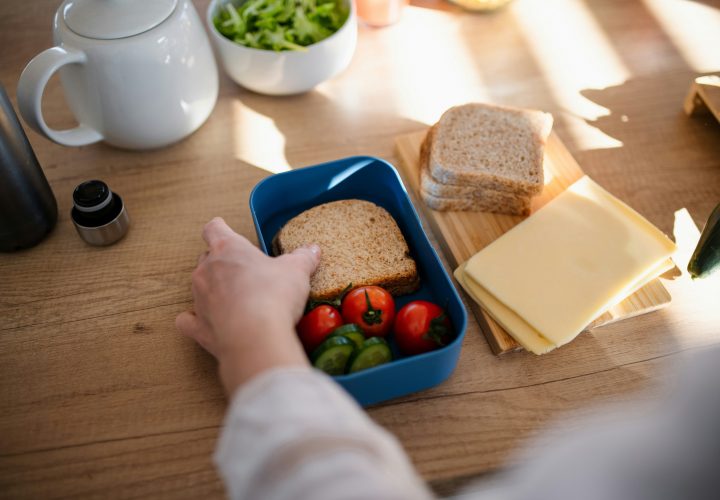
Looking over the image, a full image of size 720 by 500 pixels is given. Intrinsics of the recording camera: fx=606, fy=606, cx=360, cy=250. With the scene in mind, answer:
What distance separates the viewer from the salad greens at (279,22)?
1.35 m

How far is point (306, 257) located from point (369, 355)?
22cm

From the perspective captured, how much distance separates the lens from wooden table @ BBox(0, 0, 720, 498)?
94 centimetres

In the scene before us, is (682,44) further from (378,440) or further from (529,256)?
(378,440)

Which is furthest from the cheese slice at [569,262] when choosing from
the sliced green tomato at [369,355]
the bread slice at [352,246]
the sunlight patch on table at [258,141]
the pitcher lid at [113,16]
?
the pitcher lid at [113,16]

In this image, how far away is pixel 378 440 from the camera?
2.03ft

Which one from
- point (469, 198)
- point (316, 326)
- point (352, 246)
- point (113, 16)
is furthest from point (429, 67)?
point (316, 326)

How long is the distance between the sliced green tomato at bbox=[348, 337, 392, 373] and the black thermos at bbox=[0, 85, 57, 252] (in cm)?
68

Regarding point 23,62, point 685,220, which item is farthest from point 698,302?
point 23,62

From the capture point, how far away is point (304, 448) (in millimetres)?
586

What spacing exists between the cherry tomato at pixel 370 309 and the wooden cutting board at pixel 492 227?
0.62ft

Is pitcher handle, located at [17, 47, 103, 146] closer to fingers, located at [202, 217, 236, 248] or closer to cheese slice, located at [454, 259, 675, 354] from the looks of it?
fingers, located at [202, 217, 236, 248]

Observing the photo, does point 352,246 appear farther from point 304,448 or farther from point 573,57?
point 573,57

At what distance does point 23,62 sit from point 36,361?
89 cm

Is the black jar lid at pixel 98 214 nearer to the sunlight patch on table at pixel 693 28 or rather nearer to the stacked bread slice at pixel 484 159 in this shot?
the stacked bread slice at pixel 484 159
